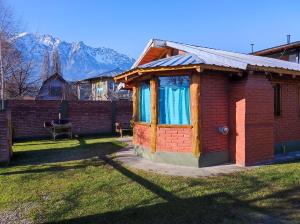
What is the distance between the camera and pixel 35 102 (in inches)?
689

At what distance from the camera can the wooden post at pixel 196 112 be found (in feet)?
30.2

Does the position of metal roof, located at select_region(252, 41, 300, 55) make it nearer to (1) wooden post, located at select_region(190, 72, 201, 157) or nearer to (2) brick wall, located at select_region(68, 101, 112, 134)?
(2) brick wall, located at select_region(68, 101, 112, 134)

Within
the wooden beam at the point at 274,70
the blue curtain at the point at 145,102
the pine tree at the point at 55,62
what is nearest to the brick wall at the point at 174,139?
the blue curtain at the point at 145,102

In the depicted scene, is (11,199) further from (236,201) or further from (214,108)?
(214,108)

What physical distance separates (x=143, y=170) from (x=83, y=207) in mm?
3156

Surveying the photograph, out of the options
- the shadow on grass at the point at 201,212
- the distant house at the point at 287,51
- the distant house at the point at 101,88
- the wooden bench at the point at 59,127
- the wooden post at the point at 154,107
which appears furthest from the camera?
the distant house at the point at 101,88

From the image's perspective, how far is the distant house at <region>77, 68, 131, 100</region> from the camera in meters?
42.3

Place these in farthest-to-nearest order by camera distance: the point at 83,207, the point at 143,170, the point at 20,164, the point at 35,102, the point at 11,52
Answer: the point at 11,52
the point at 35,102
the point at 20,164
the point at 143,170
the point at 83,207

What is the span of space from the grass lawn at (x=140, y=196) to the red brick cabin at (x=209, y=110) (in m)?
1.11

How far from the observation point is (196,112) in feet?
30.3

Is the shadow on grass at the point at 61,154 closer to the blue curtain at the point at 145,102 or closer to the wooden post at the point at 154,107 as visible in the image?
the blue curtain at the point at 145,102

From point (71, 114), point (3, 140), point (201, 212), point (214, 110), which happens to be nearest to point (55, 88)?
point (71, 114)

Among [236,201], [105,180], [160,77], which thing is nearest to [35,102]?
[160,77]

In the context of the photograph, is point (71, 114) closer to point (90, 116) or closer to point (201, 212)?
point (90, 116)
